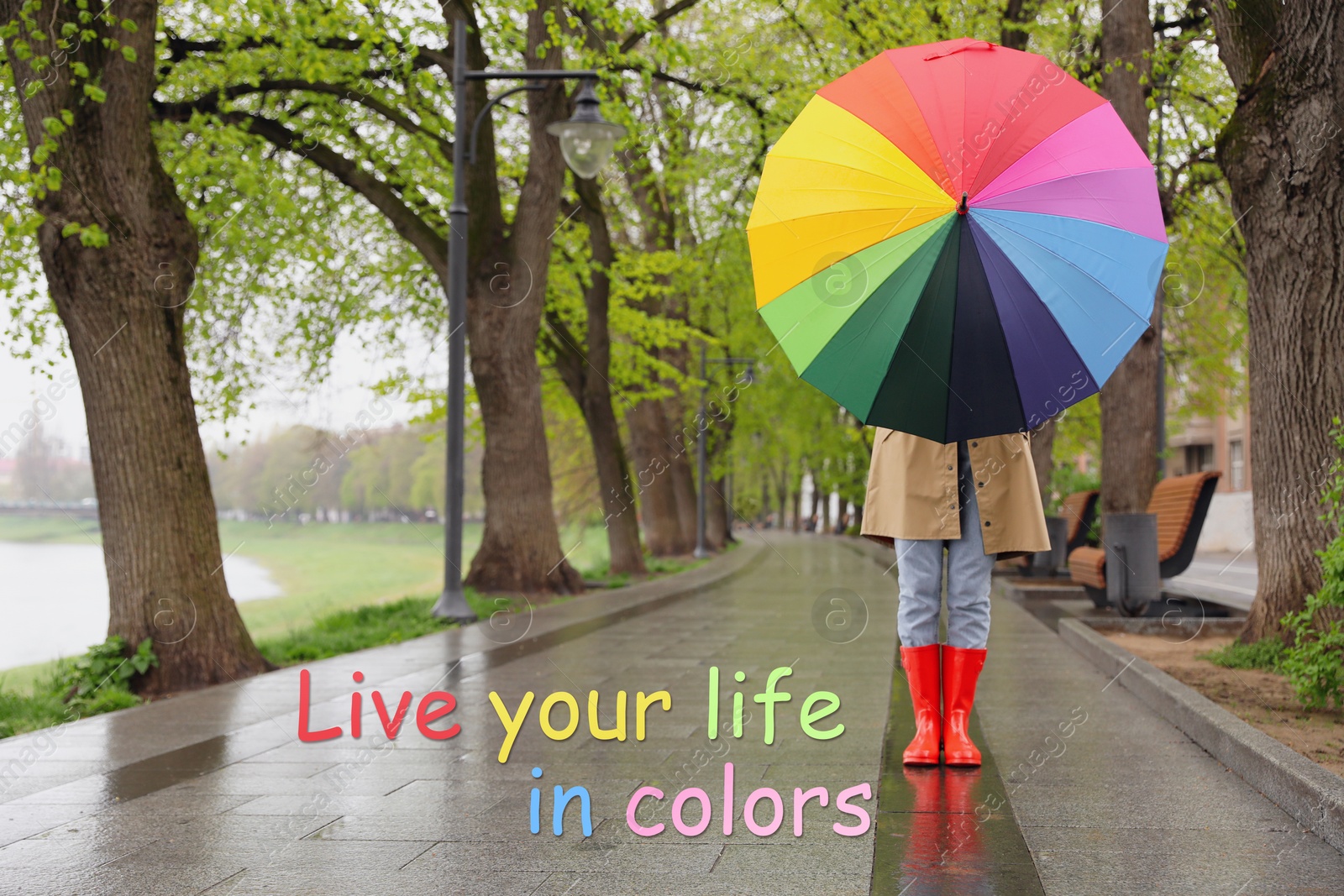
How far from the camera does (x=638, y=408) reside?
26.4 m

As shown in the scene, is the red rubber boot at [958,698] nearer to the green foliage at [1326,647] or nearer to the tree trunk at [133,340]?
the green foliage at [1326,647]

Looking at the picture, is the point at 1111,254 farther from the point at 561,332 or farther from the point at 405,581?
the point at 405,581

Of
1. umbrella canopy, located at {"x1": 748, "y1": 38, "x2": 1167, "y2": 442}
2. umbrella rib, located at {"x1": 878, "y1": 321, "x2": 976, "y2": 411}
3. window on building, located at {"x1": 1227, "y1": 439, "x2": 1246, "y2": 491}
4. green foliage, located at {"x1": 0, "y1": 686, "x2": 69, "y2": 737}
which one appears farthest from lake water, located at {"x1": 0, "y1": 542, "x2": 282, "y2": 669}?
window on building, located at {"x1": 1227, "y1": 439, "x2": 1246, "y2": 491}

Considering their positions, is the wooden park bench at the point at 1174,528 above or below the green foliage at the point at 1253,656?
above

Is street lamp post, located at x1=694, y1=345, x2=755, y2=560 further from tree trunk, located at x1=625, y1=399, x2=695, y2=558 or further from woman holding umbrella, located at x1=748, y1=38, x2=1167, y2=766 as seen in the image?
woman holding umbrella, located at x1=748, y1=38, x2=1167, y2=766

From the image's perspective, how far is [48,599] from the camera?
50.8ft

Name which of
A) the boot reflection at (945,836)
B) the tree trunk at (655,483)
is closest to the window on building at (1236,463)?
the tree trunk at (655,483)

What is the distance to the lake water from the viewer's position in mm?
11625

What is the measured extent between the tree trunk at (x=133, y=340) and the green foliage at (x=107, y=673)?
0.10m

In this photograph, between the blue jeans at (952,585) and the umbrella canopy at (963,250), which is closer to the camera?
the umbrella canopy at (963,250)

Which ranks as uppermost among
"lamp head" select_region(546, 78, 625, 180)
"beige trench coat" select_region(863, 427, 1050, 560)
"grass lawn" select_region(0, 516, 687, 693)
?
"lamp head" select_region(546, 78, 625, 180)

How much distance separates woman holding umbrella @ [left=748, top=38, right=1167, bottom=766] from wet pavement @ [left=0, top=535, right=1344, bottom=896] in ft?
4.74

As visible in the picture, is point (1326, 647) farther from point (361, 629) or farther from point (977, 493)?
point (361, 629)

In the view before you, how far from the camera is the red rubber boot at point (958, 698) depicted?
4996 mm
